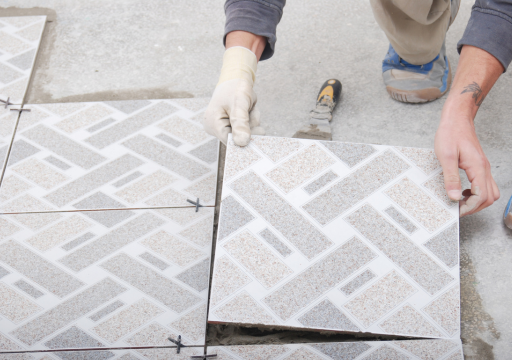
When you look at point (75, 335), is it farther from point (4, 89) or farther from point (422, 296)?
point (4, 89)

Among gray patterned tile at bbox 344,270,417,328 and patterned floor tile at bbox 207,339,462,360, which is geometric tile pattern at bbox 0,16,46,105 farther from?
gray patterned tile at bbox 344,270,417,328

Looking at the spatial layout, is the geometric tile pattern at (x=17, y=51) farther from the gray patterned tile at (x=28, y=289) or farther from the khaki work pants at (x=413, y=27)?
the khaki work pants at (x=413, y=27)

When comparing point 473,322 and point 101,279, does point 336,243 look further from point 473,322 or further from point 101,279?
point 101,279

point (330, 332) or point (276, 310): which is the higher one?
point (276, 310)

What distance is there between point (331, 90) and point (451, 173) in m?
0.79

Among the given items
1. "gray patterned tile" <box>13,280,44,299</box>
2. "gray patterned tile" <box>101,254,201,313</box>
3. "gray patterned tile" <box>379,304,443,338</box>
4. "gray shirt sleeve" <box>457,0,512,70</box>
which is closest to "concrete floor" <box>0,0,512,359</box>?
"gray patterned tile" <box>101,254,201,313</box>

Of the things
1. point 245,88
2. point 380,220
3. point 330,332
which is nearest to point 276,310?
point 330,332

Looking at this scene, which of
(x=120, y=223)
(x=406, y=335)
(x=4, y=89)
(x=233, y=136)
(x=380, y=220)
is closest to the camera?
(x=406, y=335)

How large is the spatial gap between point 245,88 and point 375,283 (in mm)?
796

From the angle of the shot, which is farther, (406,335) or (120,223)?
(120,223)

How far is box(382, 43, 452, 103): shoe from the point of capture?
76.1 inches

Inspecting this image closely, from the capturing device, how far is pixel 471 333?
4.48 feet

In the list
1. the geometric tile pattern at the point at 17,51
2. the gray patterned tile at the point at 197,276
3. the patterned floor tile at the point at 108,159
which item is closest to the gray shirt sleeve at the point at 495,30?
the patterned floor tile at the point at 108,159

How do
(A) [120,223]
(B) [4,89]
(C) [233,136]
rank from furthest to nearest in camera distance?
1. (B) [4,89]
2. (A) [120,223]
3. (C) [233,136]
